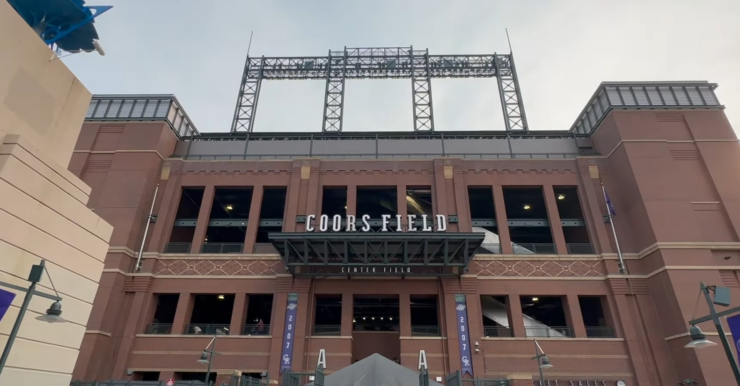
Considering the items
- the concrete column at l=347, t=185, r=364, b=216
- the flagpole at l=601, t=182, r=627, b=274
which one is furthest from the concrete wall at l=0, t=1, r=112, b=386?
the flagpole at l=601, t=182, r=627, b=274

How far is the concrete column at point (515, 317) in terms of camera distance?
93.6ft

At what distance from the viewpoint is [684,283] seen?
87.7ft

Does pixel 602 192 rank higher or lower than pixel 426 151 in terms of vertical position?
lower

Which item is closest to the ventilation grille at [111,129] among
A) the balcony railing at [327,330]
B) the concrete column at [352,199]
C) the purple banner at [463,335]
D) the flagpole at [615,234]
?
the concrete column at [352,199]

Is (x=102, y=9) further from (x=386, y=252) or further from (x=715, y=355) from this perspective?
(x=715, y=355)

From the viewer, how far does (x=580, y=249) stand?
31.9m

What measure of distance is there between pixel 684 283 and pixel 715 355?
4.39 meters

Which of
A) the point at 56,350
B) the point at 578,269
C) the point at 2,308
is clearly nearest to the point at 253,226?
the point at 56,350

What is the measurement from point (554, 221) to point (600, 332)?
8502mm

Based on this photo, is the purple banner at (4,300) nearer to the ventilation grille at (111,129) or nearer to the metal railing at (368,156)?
the metal railing at (368,156)

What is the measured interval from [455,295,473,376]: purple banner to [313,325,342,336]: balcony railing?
27.3 ft

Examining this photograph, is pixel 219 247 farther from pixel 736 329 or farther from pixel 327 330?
pixel 736 329

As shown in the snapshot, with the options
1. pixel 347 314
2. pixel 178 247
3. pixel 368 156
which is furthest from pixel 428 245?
pixel 178 247

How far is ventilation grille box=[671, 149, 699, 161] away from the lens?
31903 millimetres
